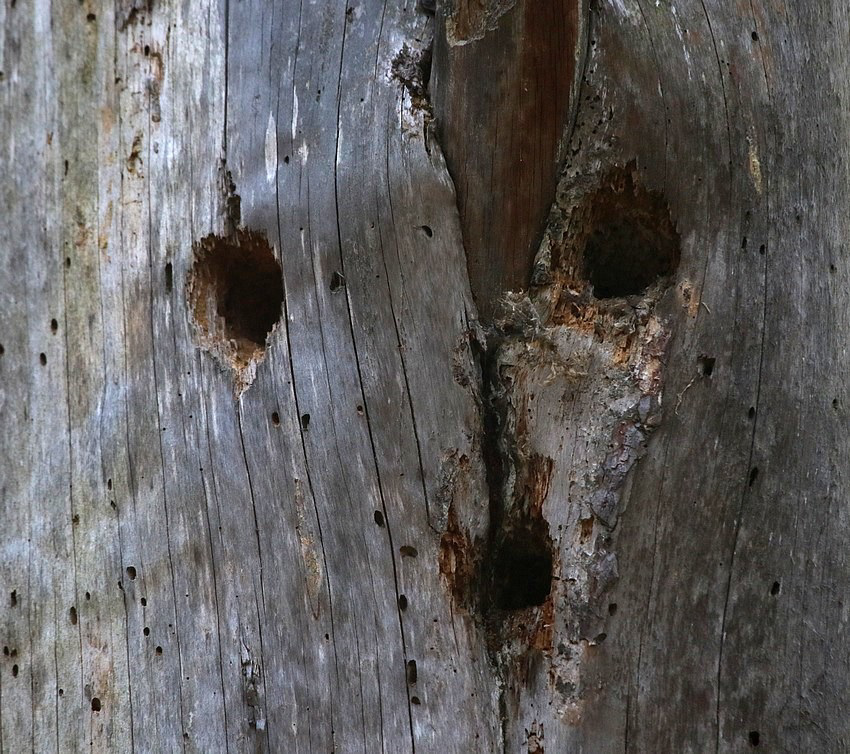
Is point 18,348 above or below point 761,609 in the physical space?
above

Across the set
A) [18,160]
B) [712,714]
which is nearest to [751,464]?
[712,714]

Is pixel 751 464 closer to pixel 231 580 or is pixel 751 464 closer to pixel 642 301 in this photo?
pixel 642 301

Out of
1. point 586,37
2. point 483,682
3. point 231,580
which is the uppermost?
point 586,37

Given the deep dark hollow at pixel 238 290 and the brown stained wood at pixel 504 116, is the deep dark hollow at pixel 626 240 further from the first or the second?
the deep dark hollow at pixel 238 290

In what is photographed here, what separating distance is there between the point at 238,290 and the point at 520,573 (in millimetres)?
1105

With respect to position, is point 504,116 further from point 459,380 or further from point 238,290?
point 238,290

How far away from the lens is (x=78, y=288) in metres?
2.50

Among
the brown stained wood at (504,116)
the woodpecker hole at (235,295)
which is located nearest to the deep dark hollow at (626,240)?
the brown stained wood at (504,116)

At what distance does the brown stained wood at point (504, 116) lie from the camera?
1.92 meters

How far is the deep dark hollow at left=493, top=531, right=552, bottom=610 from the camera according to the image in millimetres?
2014

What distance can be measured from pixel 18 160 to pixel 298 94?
1.01 meters

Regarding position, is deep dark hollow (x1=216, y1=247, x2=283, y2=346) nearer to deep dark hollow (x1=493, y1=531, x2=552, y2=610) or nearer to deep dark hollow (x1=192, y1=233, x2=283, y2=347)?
deep dark hollow (x1=192, y1=233, x2=283, y2=347)

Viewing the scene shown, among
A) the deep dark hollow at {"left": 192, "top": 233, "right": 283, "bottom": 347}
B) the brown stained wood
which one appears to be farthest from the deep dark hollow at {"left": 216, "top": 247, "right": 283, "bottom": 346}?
the brown stained wood

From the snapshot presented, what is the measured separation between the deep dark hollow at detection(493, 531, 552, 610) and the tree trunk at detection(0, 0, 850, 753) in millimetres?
11
